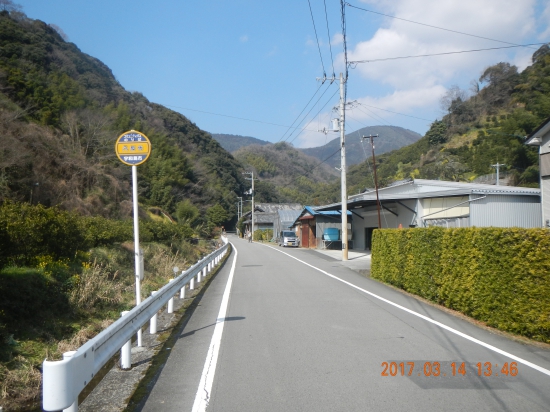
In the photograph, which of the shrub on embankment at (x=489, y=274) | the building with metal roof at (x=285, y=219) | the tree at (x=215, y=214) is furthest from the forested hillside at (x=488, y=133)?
the shrub on embankment at (x=489, y=274)

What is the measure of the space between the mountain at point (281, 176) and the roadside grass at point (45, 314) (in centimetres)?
9488

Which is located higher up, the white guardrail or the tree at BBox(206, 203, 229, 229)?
the tree at BBox(206, 203, 229, 229)

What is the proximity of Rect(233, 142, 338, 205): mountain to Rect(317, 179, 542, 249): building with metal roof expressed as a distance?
245 feet

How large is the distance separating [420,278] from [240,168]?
92943 millimetres

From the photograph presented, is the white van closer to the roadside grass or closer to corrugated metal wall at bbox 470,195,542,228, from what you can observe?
corrugated metal wall at bbox 470,195,542,228

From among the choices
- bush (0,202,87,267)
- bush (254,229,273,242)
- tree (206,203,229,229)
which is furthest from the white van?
bush (0,202,87,267)

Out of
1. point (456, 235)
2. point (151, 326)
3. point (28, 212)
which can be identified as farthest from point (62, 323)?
point (456, 235)

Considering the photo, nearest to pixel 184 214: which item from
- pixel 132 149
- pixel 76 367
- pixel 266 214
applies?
pixel 132 149

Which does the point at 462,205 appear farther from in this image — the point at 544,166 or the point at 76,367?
the point at 76,367

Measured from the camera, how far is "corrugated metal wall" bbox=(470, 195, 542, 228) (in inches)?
925

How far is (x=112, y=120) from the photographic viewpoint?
114ft

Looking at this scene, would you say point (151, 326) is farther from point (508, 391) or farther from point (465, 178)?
point (465, 178)

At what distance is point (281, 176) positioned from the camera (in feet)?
425

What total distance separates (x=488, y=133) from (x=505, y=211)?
40.8m
